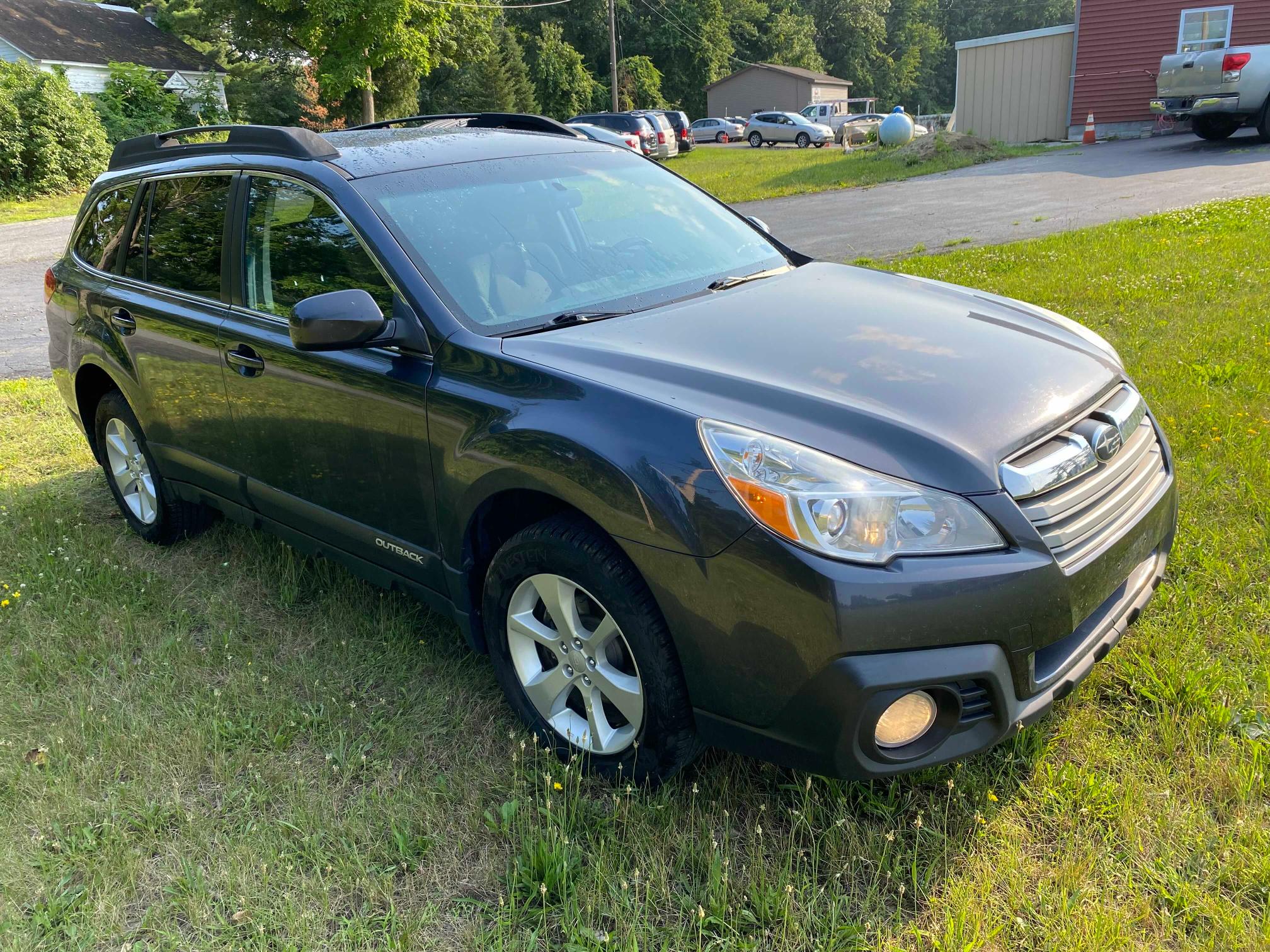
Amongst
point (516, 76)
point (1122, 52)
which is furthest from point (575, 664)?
point (516, 76)

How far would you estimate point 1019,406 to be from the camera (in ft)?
8.03

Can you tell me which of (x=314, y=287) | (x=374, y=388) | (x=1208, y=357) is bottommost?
(x=1208, y=357)

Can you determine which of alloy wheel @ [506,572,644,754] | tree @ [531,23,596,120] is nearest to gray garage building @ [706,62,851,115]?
tree @ [531,23,596,120]

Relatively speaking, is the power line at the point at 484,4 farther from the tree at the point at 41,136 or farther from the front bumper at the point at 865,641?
the front bumper at the point at 865,641

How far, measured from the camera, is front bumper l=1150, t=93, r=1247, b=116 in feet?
55.7

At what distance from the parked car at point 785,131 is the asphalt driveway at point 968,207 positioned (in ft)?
78.1

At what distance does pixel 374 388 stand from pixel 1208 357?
4.72 m

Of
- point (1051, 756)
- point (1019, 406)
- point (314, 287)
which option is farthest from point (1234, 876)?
point (314, 287)

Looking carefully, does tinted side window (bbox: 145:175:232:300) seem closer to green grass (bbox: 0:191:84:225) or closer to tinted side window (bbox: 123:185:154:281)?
tinted side window (bbox: 123:185:154:281)

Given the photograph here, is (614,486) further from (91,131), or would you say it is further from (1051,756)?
(91,131)

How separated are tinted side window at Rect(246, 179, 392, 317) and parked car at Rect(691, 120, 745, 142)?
48038mm

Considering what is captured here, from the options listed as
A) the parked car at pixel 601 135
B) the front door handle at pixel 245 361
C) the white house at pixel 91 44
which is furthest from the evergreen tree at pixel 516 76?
the front door handle at pixel 245 361

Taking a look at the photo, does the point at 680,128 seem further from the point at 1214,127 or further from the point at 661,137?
the point at 1214,127

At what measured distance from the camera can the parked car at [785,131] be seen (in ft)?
136
